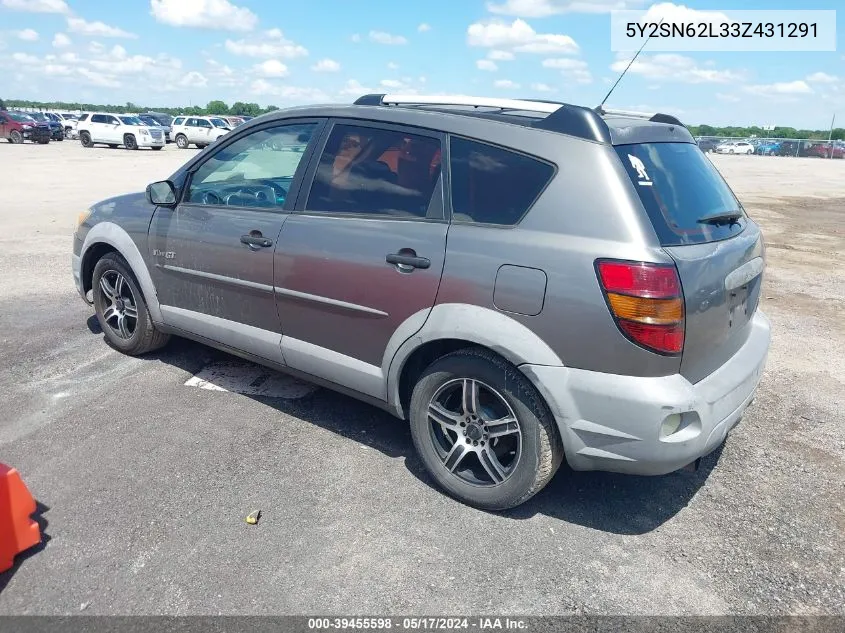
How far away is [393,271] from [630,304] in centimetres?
114

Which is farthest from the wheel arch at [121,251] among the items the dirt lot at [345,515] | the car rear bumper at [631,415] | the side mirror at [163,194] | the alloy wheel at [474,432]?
the car rear bumper at [631,415]

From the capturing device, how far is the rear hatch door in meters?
2.74

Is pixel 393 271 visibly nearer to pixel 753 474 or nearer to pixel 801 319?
pixel 753 474

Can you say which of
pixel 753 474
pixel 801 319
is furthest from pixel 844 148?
pixel 753 474

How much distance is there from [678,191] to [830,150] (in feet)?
205

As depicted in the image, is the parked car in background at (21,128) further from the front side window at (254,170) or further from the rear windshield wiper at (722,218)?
the rear windshield wiper at (722,218)

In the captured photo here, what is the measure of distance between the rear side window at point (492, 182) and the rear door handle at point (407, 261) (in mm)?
246

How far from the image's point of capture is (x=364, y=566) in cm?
276

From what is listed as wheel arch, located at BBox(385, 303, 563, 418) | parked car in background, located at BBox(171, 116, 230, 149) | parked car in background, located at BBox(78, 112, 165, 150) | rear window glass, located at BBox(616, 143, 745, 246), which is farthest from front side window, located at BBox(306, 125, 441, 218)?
parked car in background, located at BBox(171, 116, 230, 149)

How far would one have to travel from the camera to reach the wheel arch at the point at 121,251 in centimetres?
452

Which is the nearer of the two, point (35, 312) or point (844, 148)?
point (35, 312)

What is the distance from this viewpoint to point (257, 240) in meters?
3.76

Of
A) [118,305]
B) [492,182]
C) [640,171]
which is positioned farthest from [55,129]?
[640,171]

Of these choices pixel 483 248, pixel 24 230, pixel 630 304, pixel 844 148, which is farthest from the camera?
pixel 844 148
